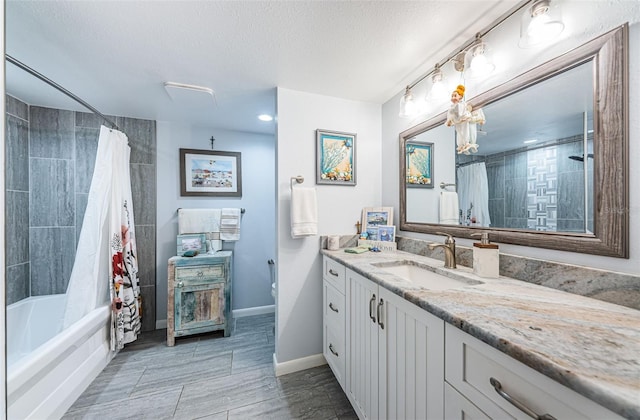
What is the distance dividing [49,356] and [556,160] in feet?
8.92

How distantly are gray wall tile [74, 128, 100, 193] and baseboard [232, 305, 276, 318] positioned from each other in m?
1.85

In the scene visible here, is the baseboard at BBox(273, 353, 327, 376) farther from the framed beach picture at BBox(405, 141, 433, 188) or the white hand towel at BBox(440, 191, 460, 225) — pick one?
the framed beach picture at BBox(405, 141, 433, 188)

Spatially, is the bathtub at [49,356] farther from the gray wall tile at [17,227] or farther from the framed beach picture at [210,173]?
the framed beach picture at [210,173]

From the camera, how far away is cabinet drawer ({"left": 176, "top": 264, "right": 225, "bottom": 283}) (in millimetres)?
2184

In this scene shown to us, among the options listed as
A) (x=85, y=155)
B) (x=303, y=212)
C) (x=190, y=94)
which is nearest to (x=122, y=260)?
(x=85, y=155)

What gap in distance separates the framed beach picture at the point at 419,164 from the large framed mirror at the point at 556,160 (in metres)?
0.18

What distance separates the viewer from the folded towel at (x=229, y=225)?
254 cm

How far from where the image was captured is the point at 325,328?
1784 mm

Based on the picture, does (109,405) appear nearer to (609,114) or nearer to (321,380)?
(321,380)

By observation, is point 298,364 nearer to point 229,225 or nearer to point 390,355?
point 390,355

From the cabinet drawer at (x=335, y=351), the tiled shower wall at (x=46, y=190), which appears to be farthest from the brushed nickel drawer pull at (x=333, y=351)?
the tiled shower wall at (x=46, y=190)

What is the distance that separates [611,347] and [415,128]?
4.90ft

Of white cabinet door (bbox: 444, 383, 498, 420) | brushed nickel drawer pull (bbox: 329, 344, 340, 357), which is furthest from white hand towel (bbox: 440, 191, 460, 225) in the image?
brushed nickel drawer pull (bbox: 329, 344, 340, 357)

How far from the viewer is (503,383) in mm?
580
